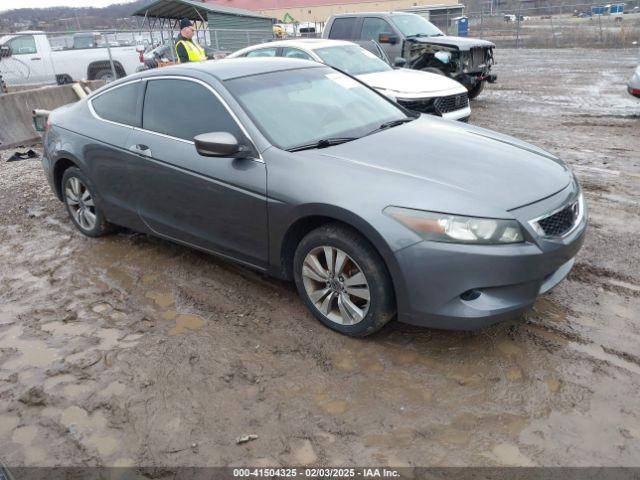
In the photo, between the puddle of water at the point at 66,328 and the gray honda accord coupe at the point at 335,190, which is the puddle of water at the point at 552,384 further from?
the puddle of water at the point at 66,328

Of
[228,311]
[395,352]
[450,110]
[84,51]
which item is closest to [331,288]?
[395,352]

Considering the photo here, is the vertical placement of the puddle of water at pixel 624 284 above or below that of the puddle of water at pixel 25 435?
above

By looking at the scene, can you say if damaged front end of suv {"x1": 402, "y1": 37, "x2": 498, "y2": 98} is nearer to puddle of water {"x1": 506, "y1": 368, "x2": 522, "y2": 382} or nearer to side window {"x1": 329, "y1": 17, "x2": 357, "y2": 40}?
side window {"x1": 329, "y1": 17, "x2": 357, "y2": 40}

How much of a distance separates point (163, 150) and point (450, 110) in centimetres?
535

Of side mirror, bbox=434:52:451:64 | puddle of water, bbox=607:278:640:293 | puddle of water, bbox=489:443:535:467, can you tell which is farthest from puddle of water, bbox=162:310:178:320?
side mirror, bbox=434:52:451:64

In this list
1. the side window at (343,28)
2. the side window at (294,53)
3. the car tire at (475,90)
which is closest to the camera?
the side window at (294,53)

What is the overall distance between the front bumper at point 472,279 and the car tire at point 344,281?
0.49ft

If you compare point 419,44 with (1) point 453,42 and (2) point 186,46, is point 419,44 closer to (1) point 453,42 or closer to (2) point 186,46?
(1) point 453,42

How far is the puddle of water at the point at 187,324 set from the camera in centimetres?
359

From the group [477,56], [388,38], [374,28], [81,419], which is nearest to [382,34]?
[388,38]

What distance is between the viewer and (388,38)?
11.2 metres

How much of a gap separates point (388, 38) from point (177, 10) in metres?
11.6

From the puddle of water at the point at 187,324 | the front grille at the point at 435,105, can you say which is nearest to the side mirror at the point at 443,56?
the front grille at the point at 435,105

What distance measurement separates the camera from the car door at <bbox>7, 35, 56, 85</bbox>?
13500 mm
